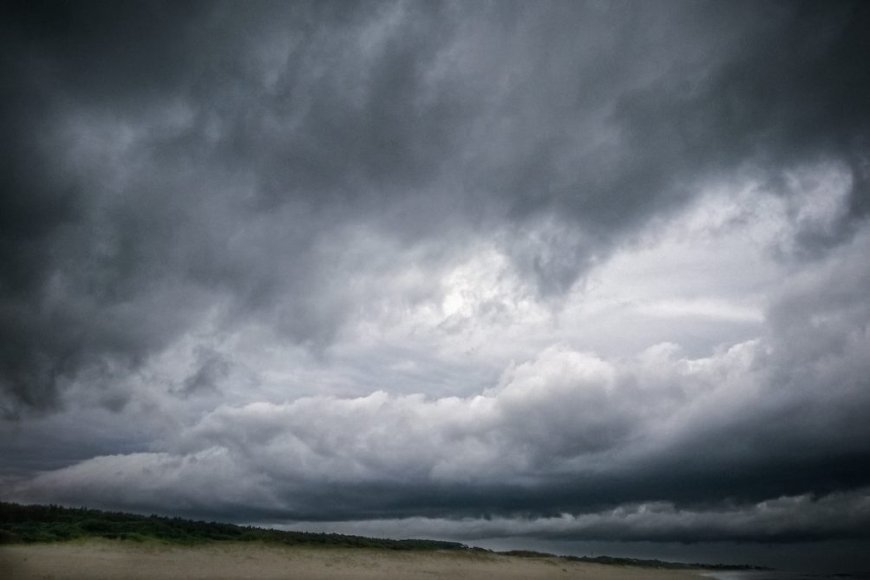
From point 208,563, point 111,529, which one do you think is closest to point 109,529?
point 111,529

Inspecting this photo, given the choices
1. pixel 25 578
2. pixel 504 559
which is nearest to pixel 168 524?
pixel 25 578

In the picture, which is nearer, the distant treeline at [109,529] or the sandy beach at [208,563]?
the sandy beach at [208,563]

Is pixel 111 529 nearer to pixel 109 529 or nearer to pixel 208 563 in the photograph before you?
pixel 109 529

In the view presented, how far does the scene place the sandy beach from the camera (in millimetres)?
42188

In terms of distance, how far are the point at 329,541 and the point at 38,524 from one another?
4121 centimetres

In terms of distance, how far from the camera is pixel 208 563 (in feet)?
171

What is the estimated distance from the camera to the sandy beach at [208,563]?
4219 centimetres

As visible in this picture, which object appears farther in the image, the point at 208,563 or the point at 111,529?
the point at 111,529

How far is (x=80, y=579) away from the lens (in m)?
38.1

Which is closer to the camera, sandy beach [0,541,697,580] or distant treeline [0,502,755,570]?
sandy beach [0,541,697,580]

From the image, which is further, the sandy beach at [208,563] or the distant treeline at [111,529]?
the distant treeline at [111,529]

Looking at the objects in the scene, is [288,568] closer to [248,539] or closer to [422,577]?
[422,577]

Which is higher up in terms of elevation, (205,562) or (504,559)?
(205,562)

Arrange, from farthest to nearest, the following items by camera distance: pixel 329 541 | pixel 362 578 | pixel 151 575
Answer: pixel 329 541 < pixel 362 578 < pixel 151 575
